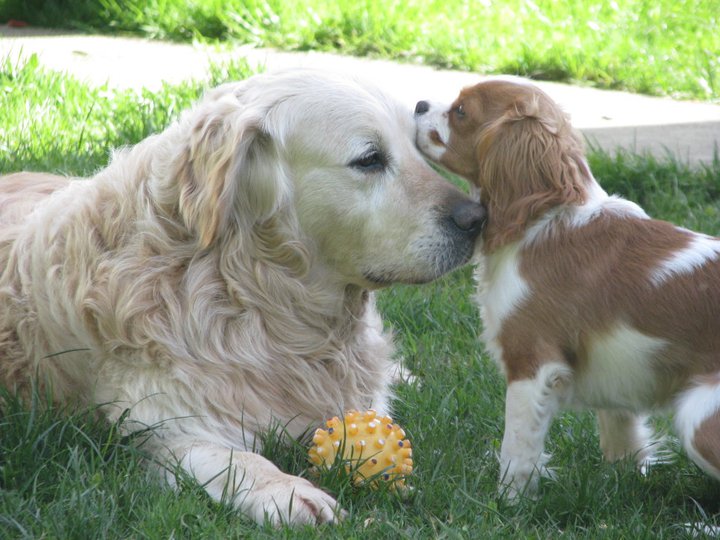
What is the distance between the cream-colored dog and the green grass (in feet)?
16.6

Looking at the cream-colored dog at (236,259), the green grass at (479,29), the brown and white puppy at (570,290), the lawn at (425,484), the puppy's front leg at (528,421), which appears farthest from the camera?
the green grass at (479,29)

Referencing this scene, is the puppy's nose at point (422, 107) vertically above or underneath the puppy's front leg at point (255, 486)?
above

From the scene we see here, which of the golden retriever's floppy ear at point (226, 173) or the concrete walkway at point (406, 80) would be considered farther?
the concrete walkway at point (406, 80)

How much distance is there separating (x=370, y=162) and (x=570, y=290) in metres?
0.75

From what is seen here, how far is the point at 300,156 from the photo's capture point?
11.4 ft

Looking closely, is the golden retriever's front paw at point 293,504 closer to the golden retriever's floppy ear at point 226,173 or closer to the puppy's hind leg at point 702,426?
the golden retriever's floppy ear at point 226,173

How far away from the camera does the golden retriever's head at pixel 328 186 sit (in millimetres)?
3424

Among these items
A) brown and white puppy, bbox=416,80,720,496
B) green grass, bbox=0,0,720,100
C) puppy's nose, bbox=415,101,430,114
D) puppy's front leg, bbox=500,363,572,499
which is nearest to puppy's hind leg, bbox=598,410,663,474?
brown and white puppy, bbox=416,80,720,496

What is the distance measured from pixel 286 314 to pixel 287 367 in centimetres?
18

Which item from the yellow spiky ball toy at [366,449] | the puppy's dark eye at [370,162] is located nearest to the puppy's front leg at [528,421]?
the yellow spiky ball toy at [366,449]

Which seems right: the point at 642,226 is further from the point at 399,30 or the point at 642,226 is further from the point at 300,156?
the point at 399,30

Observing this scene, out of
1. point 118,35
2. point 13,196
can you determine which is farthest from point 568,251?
point 118,35

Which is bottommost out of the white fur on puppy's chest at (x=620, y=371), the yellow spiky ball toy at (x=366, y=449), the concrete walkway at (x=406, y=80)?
the concrete walkway at (x=406, y=80)

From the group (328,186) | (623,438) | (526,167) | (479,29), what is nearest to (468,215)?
(526,167)
